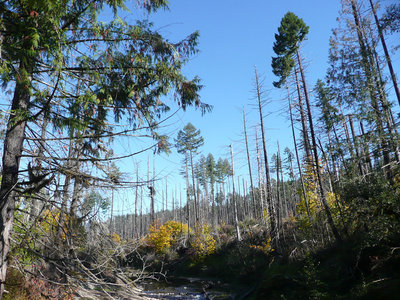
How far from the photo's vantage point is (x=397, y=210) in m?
7.99

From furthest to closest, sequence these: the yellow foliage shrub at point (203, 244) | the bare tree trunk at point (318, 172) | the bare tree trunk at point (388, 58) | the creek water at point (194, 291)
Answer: the yellow foliage shrub at point (203, 244)
the creek water at point (194, 291)
the bare tree trunk at point (318, 172)
the bare tree trunk at point (388, 58)

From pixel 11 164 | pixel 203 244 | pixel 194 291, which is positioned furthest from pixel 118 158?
pixel 203 244

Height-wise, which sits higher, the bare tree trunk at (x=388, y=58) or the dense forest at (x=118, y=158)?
the bare tree trunk at (x=388, y=58)

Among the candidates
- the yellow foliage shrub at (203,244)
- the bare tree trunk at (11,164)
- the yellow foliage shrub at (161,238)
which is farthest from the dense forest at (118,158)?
the yellow foliage shrub at (161,238)

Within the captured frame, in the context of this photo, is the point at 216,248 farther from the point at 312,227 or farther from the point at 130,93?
the point at 130,93

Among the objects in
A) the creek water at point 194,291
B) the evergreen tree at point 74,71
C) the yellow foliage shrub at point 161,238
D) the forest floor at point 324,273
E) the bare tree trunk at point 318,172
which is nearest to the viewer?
the evergreen tree at point 74,71

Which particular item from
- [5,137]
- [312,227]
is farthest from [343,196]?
[5,137]

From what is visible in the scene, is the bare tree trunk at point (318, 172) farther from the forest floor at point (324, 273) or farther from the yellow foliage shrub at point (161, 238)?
the yellow foliage shrub at point (161, 238)

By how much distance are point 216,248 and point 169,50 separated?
23.3 meters

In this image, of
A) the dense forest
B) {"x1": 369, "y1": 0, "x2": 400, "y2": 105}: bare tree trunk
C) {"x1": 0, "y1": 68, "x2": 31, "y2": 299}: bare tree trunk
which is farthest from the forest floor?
{"x1": 0, "y1": 68, "x2": 31, "y2": 299}: bare tree trunk

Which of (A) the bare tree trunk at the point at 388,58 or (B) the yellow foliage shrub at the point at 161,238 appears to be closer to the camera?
(A) the bare tree trunk at the point at 388,58

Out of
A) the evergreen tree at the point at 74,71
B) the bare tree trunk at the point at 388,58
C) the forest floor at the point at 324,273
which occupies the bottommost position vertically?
the forest floor at the point at 324,273

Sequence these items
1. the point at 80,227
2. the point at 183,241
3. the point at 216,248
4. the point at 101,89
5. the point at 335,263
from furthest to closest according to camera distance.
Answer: the point at 183,241, the point at 216,248, the point at 335,263, the point at 101,89, the point at 80,227

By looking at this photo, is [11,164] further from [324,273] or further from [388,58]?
[388,58]
